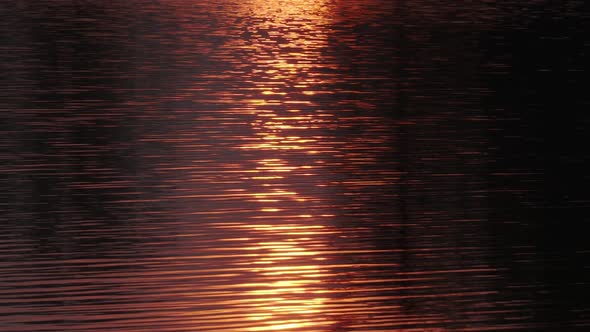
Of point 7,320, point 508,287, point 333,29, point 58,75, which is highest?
point 7,320

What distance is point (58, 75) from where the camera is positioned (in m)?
9.12

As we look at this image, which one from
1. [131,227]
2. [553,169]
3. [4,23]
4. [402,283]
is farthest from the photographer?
[4,23]

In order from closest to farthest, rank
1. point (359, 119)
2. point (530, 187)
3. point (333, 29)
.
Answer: point (530, 187) → point (359, 119) → point (333, 29)

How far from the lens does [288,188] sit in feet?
18.9

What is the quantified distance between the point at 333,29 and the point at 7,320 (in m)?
10.4

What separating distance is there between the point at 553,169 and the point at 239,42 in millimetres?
6083

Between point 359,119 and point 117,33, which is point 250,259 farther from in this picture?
point 117,33

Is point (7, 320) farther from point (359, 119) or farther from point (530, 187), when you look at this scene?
point (359, 119)

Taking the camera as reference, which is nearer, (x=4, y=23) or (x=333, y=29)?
(x=4, y=23)

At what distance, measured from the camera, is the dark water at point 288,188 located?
4.06 meters

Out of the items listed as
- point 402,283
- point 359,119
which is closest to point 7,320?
point 402,283

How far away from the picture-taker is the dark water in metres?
4.06

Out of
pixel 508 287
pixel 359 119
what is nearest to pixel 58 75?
pixel 359 119

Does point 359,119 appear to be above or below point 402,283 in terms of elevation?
below
